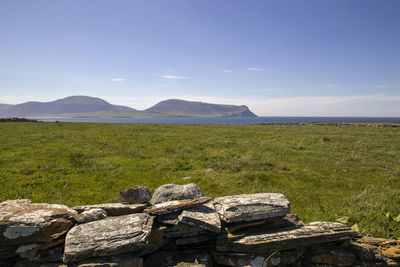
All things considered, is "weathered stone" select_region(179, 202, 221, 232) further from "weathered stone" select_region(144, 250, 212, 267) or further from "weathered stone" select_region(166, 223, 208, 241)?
"weathered stone" select_region(144, 250, 212, 267)

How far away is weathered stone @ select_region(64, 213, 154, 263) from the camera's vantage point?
3.82m

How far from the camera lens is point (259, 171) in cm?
1260

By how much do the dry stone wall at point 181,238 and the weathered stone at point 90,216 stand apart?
0.02 metres

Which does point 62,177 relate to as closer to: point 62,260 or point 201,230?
point 62,260

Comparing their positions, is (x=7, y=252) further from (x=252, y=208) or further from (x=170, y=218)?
(x=252, y=208)

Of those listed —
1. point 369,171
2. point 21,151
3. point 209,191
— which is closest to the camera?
point 209,191

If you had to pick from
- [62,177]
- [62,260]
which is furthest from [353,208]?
[62,177]

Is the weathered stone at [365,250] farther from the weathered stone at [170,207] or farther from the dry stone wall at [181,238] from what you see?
the weathered stone at [170,207]

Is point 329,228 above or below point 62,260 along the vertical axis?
above

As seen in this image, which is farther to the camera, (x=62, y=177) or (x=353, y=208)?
(x=62, y=177)

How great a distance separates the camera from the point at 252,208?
4852 millimetres

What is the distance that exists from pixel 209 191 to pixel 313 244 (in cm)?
550

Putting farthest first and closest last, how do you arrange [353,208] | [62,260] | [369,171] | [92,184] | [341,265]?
[369,171], [92,184], [353,208], [341,265], [62,260]

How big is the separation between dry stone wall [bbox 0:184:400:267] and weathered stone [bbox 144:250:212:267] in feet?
0.06
